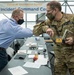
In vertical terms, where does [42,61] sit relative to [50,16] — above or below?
below

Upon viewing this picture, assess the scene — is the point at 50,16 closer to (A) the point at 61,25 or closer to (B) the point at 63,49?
(A) the point at 61,25

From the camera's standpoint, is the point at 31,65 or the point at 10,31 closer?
the point at 31,65

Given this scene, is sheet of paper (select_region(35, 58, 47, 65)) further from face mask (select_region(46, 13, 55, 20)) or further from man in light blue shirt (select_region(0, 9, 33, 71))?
face mask (select_region(46, 13, 55, 20))

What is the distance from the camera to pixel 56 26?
2535mm

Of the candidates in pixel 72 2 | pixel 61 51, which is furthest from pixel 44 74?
pixel 72 2

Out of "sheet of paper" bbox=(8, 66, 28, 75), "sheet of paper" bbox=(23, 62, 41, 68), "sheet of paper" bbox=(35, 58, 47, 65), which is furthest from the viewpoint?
"sheet of paper" bbox=(35, 58, 47, 65)

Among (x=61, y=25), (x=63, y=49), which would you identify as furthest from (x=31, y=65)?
(x=61, y=25)

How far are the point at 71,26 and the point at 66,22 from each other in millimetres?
89

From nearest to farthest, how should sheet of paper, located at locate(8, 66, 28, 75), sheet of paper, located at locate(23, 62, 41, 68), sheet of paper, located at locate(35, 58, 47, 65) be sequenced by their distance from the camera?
sheet of paper, located at locate(8, 66, 28, 75) → sheet of paper, located at locate(23, 62, 41, 68) → sheet of paper, located at locate(35, 58, 47, 65)

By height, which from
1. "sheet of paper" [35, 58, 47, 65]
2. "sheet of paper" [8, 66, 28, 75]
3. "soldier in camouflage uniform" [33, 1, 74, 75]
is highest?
"soldier in camouflage uniform" [33, 1, 74, 75]

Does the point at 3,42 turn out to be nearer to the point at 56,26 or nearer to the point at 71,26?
the point at 56,26

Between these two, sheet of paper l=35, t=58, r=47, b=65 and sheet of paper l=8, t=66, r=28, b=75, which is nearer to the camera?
sheet of paper l=8, t=66, r=28, b=75

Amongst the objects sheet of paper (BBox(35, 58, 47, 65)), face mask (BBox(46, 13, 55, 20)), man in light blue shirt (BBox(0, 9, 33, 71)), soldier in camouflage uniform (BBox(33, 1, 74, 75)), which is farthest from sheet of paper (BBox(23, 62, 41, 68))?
face mask (BBox(46, 13, 55, 20))

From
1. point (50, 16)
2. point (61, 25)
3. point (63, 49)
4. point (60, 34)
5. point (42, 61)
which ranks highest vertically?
point (50, 16)
